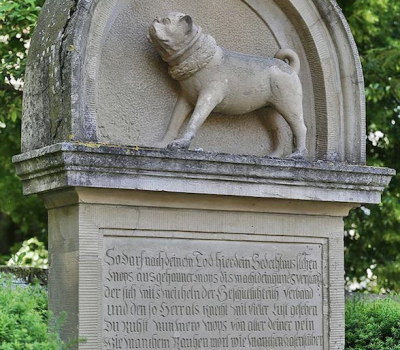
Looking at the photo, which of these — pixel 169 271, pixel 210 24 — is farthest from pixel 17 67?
pixel 169 271

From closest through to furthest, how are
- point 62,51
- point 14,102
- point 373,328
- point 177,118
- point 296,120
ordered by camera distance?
point 62,51 < point 177,118 < point 296,120 < point 373,328 < point 14,102

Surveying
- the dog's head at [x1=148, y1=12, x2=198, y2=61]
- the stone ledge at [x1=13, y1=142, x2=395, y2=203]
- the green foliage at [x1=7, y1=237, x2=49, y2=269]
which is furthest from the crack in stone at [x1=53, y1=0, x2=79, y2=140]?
the green foliage at [x1=7, y1=237, x2=49, y2=269]

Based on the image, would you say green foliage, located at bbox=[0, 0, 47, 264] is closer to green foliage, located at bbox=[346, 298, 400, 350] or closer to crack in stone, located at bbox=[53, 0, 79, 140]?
crack in stone, located at bbox=[53, 0, 79, 140]

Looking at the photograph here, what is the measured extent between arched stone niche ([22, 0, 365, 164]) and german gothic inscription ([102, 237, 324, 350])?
0.81 meters

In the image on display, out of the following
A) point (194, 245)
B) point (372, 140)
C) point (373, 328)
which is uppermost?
point (372, 140)

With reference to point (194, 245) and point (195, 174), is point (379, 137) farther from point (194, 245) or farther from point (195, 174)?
point (195, 174)

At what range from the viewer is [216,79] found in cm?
710

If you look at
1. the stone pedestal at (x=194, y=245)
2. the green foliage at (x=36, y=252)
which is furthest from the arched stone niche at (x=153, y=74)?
the green foliage at (x=36, y=252)

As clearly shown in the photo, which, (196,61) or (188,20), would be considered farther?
(196,61)

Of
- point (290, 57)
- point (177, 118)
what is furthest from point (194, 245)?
point (290, 57)

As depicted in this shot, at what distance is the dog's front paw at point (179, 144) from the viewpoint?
6844mm

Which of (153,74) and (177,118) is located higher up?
(153,74)

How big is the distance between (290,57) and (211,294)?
200 centimetres

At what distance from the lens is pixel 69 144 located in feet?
20.3
